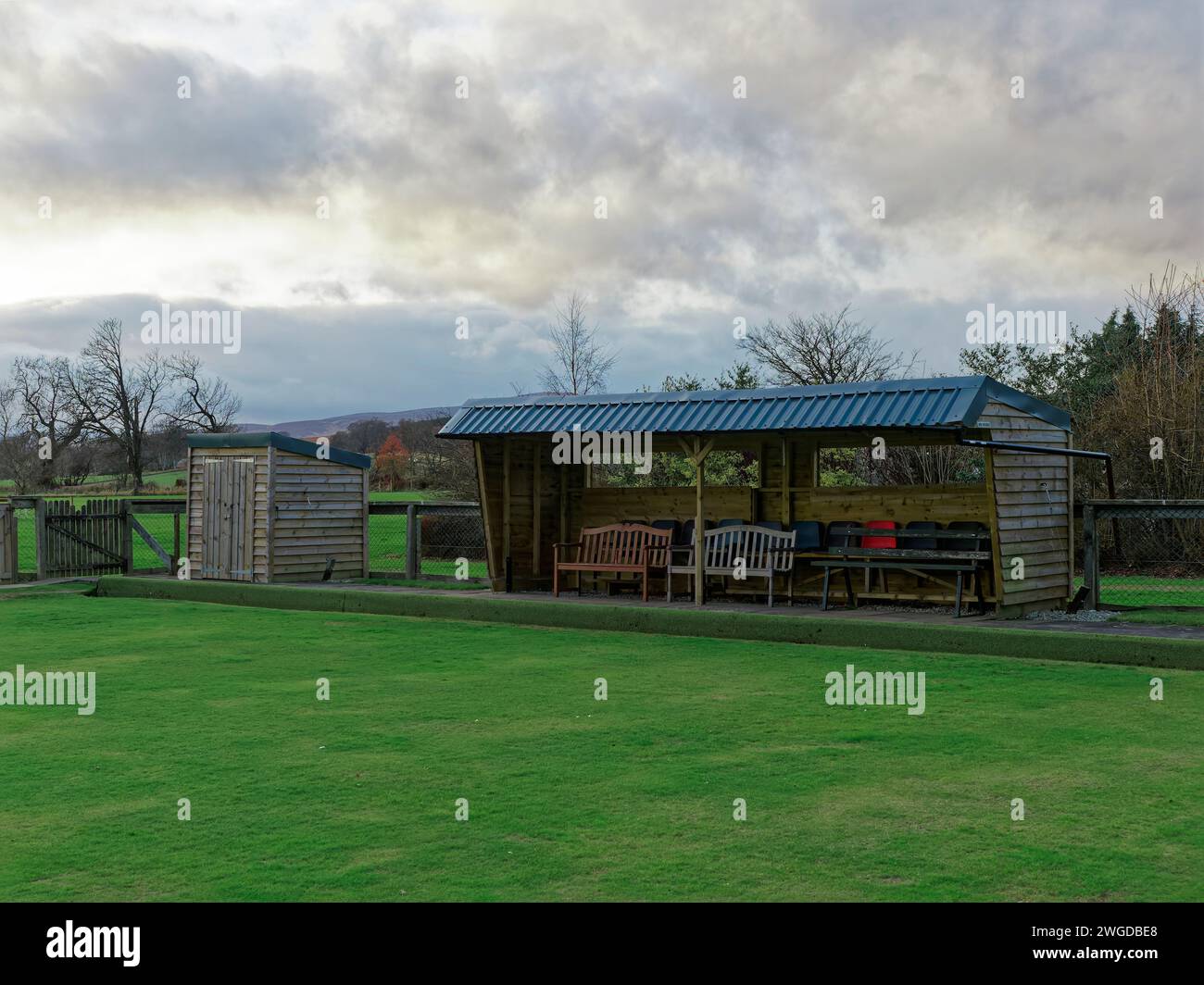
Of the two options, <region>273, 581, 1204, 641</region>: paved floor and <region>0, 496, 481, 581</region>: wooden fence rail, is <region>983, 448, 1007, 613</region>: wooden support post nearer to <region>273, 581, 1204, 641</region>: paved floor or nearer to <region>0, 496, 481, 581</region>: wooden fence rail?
<region>273, 581, 1204, 641</region>: paved floor

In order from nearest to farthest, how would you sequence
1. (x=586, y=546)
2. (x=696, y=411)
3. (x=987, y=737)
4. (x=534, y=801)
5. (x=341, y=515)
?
(x=534, y=801)
(x=987, y=737)
(x=696, y=411)
(x=586, y=546)
(x=341, y=515)

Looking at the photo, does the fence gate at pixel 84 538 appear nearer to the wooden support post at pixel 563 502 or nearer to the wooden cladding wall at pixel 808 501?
the wooden cladding wall at pixel 808 501

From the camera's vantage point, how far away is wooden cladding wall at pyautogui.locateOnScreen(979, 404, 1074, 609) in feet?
43.9

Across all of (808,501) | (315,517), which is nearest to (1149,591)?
(808,501)

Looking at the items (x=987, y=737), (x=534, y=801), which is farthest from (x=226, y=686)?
(x=987, y=737)

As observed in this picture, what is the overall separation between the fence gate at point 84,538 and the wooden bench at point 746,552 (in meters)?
10.7

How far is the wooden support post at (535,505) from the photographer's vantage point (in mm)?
17562

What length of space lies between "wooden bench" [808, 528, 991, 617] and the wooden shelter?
0.30 meters

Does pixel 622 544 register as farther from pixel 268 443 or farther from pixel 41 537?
pixel 41 537

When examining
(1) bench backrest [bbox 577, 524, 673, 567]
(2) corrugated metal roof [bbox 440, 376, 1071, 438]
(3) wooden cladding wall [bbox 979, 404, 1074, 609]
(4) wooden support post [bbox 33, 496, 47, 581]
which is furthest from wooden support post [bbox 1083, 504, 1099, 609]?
(4) wooden support post [bbox 33, 496, 47, 581]

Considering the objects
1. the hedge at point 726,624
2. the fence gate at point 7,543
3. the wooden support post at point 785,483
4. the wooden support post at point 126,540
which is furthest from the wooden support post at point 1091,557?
the fence gate at point 7,543
